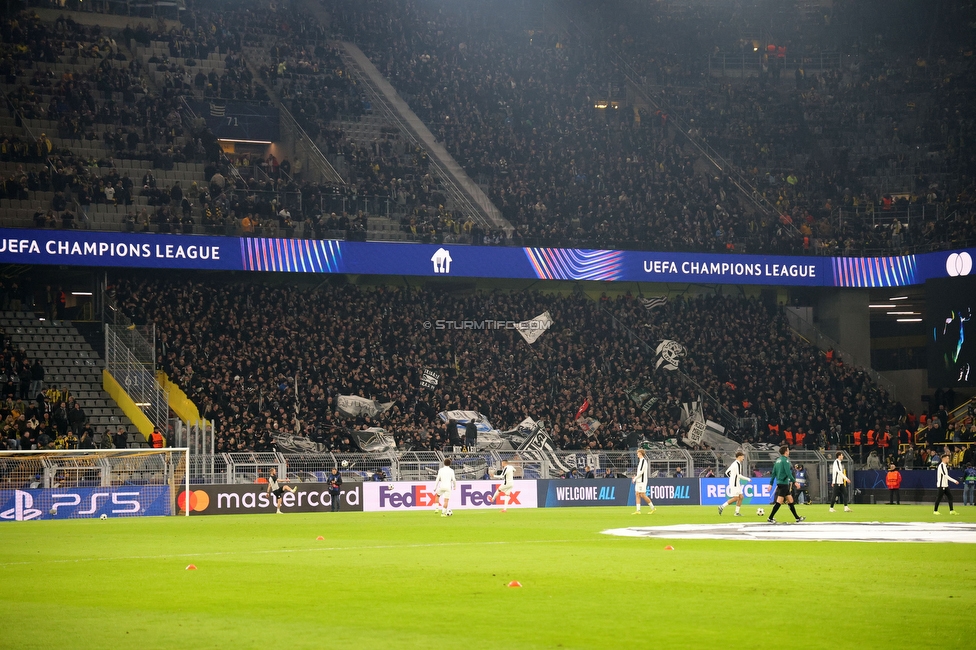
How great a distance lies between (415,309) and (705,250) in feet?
44.2

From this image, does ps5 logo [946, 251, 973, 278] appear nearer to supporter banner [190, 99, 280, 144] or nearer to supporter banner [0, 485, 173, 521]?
supporter banner [190, 99, 280, 144]

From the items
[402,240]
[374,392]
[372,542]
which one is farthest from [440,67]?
[372,542]

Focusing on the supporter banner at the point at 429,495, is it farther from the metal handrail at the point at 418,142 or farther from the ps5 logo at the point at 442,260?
the metal handrail at the point at 418,142

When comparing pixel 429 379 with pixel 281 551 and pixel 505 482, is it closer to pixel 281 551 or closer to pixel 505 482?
pixel 505 482

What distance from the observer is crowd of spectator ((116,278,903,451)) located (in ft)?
146

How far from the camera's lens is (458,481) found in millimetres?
41812

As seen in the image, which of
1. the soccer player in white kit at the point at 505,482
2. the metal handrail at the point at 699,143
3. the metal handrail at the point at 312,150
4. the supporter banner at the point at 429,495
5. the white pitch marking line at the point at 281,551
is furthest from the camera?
the metal handrail at the point at 699,143

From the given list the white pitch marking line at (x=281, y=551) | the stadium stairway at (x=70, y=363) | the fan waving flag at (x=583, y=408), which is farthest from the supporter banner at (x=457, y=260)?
the white pitch marking line at (x=281, y=551)

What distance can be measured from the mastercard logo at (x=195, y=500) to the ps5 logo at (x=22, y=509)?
13.1 ft

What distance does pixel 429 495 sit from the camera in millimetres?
41188

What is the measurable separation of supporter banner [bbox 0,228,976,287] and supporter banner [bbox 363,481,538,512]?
1102 cm

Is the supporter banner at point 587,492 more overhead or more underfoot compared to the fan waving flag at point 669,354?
more underfoot

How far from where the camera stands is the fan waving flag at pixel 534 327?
170ft

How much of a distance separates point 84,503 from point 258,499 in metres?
5.25
